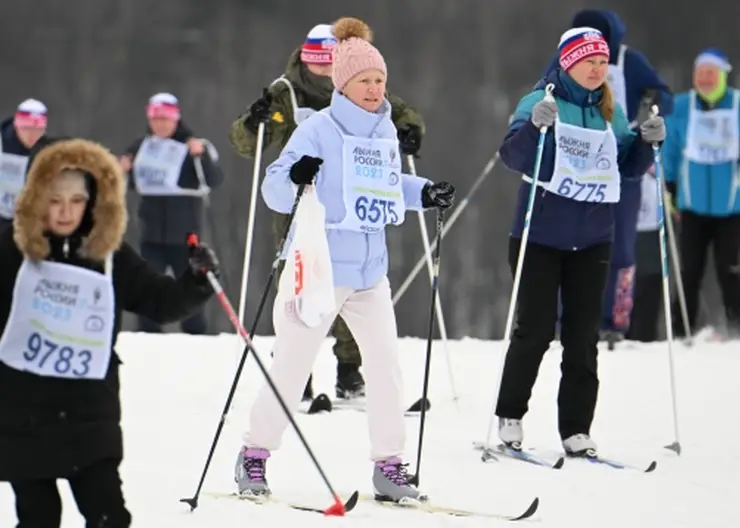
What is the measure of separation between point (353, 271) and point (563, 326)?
58.3 inches

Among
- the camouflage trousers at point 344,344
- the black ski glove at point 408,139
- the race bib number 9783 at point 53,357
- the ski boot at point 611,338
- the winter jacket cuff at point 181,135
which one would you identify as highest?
the black ski glove at point 408,139

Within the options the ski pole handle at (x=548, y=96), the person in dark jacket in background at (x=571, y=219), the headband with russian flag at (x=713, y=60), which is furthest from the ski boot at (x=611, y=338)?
the ski pole handle at (x=548, y=96)

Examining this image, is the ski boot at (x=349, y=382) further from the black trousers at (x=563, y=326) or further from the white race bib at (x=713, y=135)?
the white race bib at (x=713, y=135)

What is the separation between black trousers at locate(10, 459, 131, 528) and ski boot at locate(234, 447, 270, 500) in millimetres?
1423

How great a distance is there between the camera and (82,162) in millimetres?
4914

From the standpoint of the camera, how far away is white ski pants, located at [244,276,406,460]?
6.22 meters

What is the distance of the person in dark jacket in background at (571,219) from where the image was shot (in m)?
7.28

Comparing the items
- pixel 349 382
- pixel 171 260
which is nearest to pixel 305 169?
pixel 349 382

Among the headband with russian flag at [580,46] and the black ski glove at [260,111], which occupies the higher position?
the headband with russian flag at [580,46]

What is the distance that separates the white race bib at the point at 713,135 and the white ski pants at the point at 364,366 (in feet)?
19.0

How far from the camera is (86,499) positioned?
483 centimetres

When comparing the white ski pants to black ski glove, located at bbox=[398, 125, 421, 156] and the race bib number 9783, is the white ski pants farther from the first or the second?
black ski glove, located at bbox=[398, 125, 421, 156]

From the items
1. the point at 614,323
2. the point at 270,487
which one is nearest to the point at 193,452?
the point at 270,487

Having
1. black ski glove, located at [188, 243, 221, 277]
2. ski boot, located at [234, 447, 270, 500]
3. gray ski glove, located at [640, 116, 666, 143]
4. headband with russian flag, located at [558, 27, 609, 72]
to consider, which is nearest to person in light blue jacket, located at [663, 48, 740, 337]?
gray ski glove, located at [640, 116, 666, 143]
